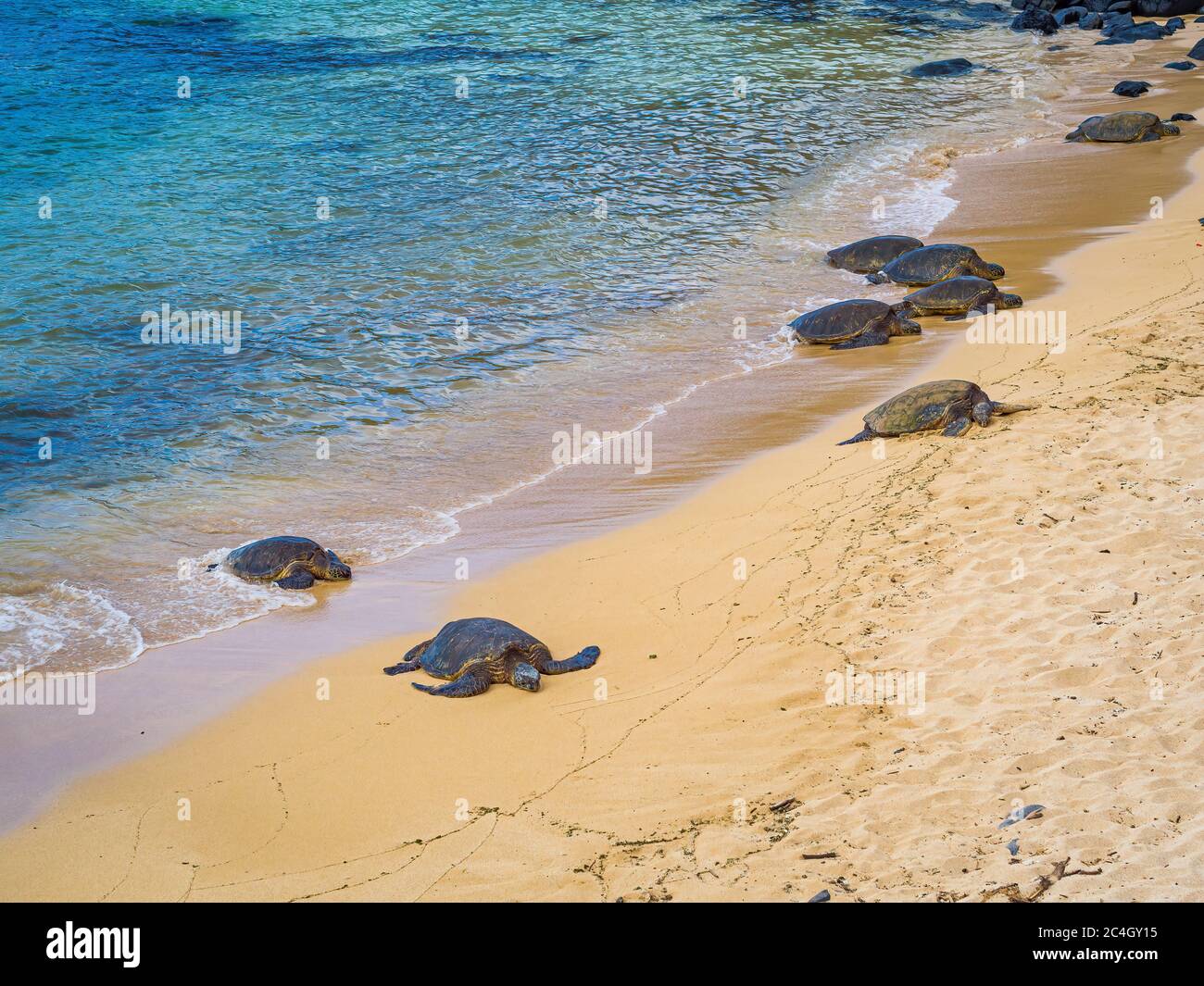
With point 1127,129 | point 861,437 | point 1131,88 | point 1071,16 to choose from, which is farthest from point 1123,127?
point 1071,16

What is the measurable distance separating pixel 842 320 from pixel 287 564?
5.92 meters

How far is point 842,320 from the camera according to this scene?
10.2 m

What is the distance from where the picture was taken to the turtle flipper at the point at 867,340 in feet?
33.1

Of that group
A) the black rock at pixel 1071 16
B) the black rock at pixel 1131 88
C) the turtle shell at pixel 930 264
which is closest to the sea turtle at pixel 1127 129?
the black rock at pixel 1131 88

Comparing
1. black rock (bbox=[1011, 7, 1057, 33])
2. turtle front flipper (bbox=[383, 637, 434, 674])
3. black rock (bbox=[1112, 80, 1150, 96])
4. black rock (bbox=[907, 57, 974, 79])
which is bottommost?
turtle front flipper (bbox=[383, 637, 434, 674])

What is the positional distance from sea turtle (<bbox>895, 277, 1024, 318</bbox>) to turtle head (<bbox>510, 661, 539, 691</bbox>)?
270 inches

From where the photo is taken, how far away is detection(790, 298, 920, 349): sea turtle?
10.1 metres

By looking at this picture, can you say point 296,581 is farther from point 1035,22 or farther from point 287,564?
point 1035,22

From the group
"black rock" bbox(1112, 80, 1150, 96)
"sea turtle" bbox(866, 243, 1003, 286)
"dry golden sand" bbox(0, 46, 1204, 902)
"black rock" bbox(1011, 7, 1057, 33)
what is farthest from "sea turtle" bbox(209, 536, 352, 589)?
"black rock" bbox(1011, 7, 1057, 33)

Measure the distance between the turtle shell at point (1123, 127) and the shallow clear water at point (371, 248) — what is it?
5.39ft

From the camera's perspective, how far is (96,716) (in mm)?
5508

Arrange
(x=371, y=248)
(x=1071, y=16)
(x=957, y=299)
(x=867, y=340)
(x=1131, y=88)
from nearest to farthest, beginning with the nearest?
(x=867, y=340) → (x=957, y=299) → (x=371, y=248) → (x=1131, y=88) → (x=1071, y=16)

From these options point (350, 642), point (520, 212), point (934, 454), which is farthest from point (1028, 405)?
point (520, 212)

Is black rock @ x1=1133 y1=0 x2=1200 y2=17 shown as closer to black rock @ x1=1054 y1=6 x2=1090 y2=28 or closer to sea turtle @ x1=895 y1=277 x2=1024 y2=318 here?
black rock @ x1=1054 y1=6 x2=1090 y2=28
